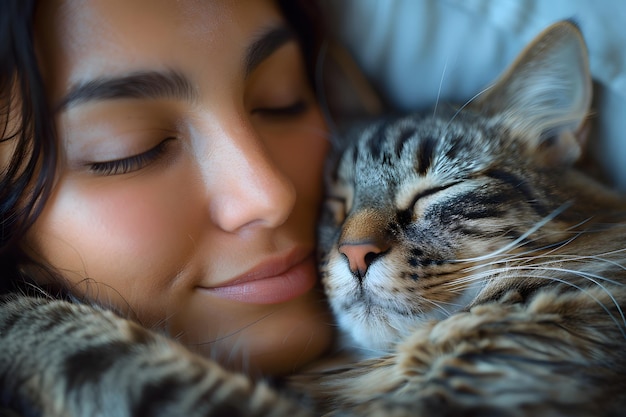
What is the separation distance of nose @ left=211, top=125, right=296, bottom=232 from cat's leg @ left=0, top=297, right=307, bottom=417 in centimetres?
22

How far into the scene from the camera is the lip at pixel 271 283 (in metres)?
0.95

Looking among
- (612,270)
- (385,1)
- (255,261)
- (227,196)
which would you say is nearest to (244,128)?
(227,196)

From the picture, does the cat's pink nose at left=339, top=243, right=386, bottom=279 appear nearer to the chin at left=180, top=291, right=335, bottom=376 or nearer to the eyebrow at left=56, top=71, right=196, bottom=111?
the chin at left=180, top=291, right=335, bottom=376

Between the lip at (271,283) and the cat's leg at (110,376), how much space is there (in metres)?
0.15

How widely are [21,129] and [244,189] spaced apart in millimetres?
348

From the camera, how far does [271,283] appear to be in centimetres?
97

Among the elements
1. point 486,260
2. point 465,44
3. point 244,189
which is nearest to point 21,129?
point 244,189

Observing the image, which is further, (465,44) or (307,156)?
(465,44)

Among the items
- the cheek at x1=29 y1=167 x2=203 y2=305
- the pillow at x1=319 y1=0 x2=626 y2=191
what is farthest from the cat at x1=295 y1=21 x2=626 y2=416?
the cheek at x1=29 y1=167 x2=203 y2=305

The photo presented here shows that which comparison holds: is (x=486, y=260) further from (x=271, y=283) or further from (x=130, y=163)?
(x=130, y=163)

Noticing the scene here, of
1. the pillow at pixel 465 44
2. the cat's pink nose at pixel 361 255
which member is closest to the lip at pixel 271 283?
the cat's pink nose at pixel 361 255

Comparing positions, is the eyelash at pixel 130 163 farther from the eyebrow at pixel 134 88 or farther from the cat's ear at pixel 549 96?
the cat's ear at pixel 549 96

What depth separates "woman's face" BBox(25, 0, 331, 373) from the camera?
0.84 m

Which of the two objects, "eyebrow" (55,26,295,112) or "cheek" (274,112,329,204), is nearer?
"eyebrow" (55,26,295,112)
